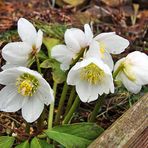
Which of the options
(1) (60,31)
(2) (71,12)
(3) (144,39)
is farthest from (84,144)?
(2) (71,12)

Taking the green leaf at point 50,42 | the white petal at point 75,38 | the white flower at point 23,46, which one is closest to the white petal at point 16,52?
the white flower at point 23,46

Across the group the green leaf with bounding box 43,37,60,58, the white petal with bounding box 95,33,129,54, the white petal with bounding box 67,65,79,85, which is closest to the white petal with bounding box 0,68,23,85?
the white petal with bounding box 67,65,79,85

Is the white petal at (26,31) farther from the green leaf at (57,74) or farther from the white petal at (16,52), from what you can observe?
the green leaf at (57,74)

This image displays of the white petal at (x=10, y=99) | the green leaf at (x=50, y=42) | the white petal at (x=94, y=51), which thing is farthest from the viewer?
the green leaf at (x=50, y=42)

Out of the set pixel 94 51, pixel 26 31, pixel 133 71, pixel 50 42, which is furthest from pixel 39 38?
pixel 50 42

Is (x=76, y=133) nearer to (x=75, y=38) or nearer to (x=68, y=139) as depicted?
(x=68, y=139)
